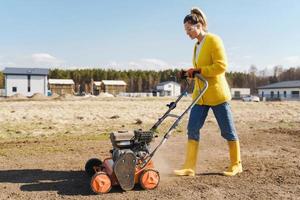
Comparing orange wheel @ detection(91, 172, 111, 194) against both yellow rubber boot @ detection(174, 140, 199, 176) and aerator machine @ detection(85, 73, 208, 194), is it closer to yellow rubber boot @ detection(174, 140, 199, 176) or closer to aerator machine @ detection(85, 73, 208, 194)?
aerator machine @ detection(85, 73, 208, 194)

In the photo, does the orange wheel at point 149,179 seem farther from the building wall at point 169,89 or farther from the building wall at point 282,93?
the building wall at point 169,89

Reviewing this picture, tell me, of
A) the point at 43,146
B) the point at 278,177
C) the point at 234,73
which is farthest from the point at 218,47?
the point at 234,73

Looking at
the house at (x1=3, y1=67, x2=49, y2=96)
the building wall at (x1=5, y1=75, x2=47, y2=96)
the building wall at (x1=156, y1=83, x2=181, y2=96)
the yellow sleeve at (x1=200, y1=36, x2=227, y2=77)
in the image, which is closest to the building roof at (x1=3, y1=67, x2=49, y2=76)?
the house at (x1=3, y1=67, x2=49, y2=96)

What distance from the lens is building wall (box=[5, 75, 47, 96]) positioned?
74.4 metres

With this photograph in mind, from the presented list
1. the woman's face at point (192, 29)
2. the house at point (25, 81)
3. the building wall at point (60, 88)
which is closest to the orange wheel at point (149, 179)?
the woman's face at point (192, 29)

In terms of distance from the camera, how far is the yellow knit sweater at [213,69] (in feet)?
17.9

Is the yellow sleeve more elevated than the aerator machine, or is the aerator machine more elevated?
the yellow sleeve

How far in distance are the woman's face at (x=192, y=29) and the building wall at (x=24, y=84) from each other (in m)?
73.0

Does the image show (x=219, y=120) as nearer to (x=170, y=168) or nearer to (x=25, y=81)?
(x=170, y=168)

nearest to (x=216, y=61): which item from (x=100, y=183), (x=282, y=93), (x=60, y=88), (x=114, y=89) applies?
(x=100, y=183)

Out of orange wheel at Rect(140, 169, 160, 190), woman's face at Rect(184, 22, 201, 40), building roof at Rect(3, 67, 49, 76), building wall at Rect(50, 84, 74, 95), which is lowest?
orange wheel at Rect(140, 169, 160, 190)

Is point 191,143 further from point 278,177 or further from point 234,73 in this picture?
point 234,73

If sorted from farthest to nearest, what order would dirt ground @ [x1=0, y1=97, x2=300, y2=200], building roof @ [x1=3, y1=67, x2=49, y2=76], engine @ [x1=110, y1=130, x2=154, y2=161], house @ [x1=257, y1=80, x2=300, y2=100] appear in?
house @ [x1=257, y1=80, x2=300, y2=100] < building roof @ [x1=3, y1=67, x2=49, y2=76] < engine @ [x1=110, y1=130, x2=154, y2=161] < dirt ground @ [x1=0, y1=97, x2=300, y2=200]

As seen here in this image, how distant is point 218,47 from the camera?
5512 millimetres
